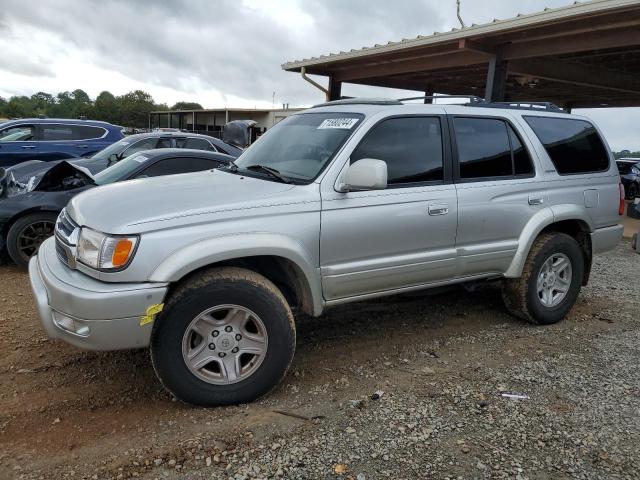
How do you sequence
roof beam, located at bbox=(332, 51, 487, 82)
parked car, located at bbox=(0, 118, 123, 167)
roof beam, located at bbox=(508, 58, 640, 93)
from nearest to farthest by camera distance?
1. roof beam, located at bbox=(332, 51, 487, 82)
2. roof beam, located at bbox=(508, 58, 640, 93)
3. parked car, located at bbox=(0, 118, 123, 167)

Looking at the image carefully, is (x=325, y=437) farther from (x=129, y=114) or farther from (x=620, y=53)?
(x=129, y=114)

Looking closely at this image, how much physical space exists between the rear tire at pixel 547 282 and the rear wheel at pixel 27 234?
4915 millimetres

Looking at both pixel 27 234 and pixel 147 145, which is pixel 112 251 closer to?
pixel 27 234

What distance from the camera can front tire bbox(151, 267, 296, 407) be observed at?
9.32 feet

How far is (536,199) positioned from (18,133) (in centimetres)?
Answer: 1094

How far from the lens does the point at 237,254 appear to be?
295 cm

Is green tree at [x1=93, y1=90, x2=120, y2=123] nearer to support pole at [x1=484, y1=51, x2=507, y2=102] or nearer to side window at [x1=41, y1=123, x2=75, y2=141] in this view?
side window at [x1=41, y1=123, x2=75, y2=141]

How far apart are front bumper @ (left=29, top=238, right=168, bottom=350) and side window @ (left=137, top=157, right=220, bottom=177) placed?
3.51 meters

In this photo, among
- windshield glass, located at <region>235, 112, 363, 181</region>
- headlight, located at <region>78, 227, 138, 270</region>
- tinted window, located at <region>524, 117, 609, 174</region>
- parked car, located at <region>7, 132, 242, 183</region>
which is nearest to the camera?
headlight, located at <region>78, 227, 138, 270</region>

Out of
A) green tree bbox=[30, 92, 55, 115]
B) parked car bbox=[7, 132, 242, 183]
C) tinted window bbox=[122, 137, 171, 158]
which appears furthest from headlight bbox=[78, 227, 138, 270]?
green tree bbox=[30, 92, 55, 115]

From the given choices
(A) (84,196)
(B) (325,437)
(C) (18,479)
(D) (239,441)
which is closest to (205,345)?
(D) (239,441)

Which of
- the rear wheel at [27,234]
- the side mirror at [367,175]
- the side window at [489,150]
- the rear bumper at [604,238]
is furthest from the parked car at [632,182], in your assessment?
the rear wheel at [27,234]

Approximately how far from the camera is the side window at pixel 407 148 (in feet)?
11.9

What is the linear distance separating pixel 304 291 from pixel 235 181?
35.3 inches
